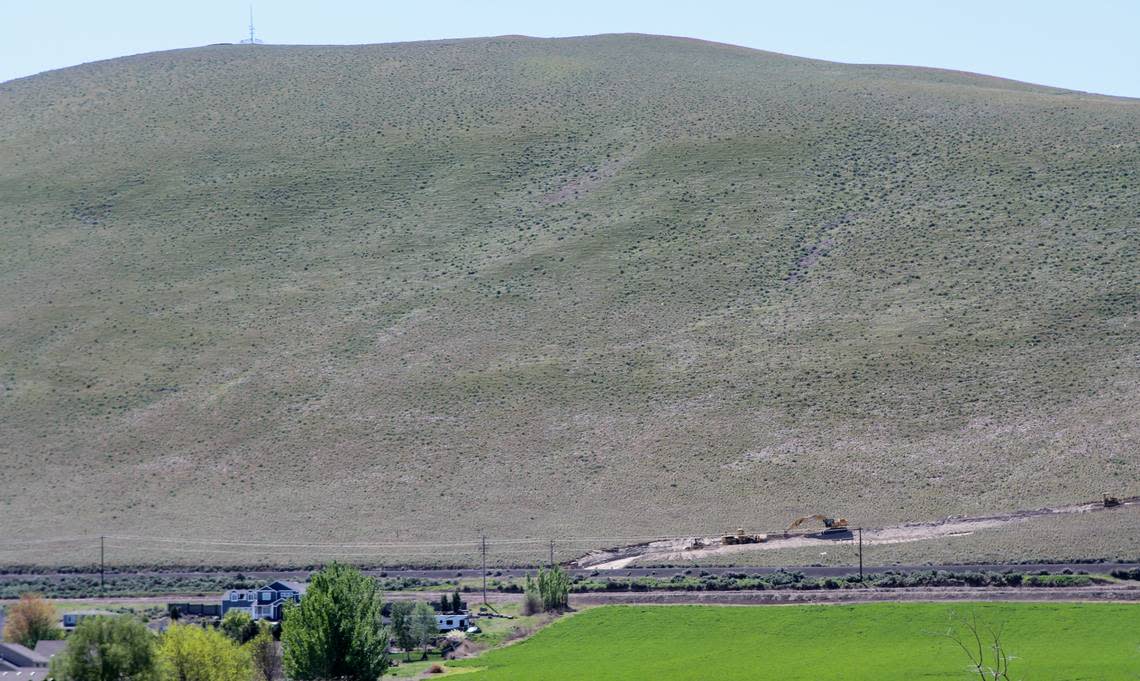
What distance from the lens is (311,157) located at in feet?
382

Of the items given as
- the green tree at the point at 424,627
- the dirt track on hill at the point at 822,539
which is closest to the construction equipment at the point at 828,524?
the dirt track on hill at the point at 822,539

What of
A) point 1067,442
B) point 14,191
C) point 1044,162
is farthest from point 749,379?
point 14,191

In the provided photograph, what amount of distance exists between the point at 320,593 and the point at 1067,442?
Answer: 141 feet

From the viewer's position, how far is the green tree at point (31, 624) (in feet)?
165

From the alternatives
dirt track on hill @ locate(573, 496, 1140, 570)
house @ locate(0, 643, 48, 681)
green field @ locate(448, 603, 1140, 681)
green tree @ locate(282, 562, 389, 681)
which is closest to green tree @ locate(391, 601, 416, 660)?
green field @ locate(448, 603, 1140, 681)

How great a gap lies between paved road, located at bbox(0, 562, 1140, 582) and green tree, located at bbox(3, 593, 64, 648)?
12.7 metres

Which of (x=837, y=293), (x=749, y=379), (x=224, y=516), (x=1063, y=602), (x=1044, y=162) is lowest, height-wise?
(x=1063, y=602)

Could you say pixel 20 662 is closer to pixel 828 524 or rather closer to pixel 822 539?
pixel 822 539

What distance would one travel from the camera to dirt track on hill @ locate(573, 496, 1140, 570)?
62.4m

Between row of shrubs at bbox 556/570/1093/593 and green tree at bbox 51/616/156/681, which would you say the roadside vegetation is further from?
green tree at bbox 51/616/156/681

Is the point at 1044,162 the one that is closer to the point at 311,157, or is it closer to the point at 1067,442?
the point at 1067,442

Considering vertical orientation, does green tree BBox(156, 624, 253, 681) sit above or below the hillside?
below

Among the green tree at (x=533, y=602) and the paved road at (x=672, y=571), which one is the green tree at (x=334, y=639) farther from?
the paved road at (x=672, y=571)

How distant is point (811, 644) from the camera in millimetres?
43562
